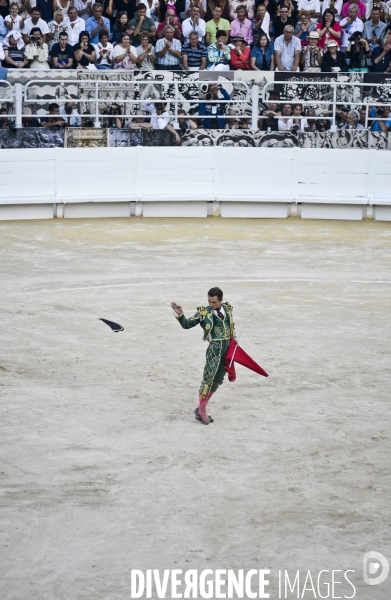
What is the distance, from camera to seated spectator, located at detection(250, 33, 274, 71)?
770 inches

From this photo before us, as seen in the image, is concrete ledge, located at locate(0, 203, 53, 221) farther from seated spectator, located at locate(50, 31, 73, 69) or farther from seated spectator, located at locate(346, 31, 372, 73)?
seated spectator, located at locate(346, 31, 372, 73)

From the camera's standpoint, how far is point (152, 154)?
18.7 metres

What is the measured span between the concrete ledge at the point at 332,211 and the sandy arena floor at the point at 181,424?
3.75 m

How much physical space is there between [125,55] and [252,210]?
3898mm

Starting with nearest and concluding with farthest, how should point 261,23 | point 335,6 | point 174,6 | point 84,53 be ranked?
point 84,53, point 261,23, point 174,6, point 335,6

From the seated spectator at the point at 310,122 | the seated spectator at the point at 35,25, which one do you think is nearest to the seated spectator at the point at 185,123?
the seated spectator at the point at 310,122

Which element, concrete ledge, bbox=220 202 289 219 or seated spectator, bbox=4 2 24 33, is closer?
concrete ledge, bbox=220 202 289 219

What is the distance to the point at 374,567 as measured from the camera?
19.9 feet

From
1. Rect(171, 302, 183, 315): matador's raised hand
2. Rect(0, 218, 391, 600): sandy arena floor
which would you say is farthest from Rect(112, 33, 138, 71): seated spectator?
Rect(171, 302, 183, 315): matador's raised hand

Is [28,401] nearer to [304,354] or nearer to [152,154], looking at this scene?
[304,354]

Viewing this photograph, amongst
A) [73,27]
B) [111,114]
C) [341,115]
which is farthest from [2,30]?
[341,115]

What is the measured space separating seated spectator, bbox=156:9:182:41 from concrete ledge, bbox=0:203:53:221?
4.26 meters

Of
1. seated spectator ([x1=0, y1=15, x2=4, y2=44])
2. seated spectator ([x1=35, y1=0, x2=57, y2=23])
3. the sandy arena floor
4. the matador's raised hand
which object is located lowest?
the sandy arena floor

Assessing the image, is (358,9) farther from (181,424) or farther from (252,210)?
(181,424)
